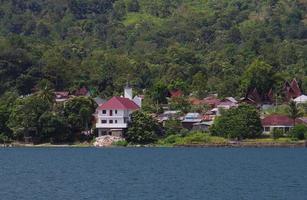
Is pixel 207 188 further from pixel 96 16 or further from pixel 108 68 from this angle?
pixel 96 16

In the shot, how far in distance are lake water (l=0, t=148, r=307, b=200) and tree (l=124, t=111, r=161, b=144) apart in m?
2.78

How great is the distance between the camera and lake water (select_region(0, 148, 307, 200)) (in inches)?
1495

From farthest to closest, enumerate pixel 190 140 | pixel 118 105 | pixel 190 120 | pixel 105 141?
pixel 190 120 → pixel 118 105 → pixel 105 141 → pixel 190 140

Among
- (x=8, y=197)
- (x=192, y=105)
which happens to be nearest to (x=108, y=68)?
(x=192, y=105)

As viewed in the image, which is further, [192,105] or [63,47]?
[63,47]

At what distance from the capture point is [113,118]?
79.8m

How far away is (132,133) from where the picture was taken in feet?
251

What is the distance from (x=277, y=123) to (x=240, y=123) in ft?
18.4

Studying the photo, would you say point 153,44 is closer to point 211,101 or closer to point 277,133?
point 211,101

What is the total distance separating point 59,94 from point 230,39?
2575 inches

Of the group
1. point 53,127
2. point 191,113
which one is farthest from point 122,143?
point 191,113

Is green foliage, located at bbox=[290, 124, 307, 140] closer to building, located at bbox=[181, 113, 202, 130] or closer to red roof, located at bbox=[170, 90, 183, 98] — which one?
building, located at bbox=[181, 113, 202, 130]

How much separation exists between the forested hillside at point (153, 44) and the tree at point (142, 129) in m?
18.4

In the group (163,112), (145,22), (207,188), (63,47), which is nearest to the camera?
(207,188)
